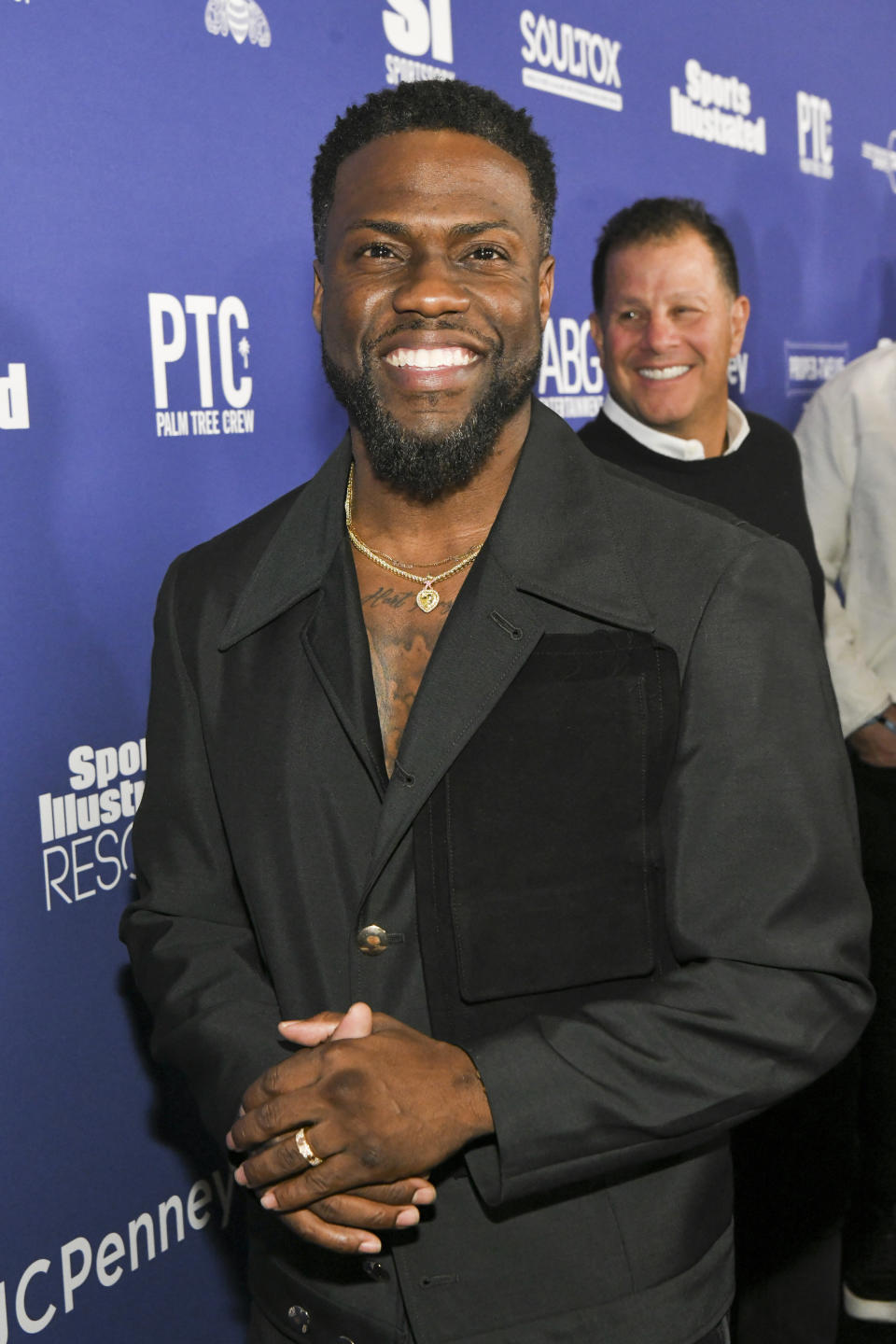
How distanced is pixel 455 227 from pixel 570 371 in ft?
6.50

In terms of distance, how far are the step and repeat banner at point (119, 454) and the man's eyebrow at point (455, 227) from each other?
0.77 m

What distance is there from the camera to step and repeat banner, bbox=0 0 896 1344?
7.50ft

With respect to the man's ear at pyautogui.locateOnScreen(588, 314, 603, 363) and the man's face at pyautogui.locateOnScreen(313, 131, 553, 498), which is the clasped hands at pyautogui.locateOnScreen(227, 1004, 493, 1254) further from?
the man's ear at pyautogui.locateOnScreen(588, 314, 603, 363)

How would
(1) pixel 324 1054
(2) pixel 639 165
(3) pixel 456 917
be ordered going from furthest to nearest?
(2) pixel 639 165
(3) pixel 456 917
(1) pixel 324 1054

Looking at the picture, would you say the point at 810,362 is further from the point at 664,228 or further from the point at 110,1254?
the point at 110,1254

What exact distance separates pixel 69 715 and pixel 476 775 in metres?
1.06

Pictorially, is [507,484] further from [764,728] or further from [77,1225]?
[77,1225]

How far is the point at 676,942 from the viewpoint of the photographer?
4.99 feet

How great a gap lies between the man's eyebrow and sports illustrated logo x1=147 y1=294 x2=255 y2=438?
848 mm

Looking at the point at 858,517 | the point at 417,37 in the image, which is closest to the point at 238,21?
the point at 417,37

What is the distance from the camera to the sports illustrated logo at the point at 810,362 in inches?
182

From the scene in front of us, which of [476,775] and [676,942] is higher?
[476,775]

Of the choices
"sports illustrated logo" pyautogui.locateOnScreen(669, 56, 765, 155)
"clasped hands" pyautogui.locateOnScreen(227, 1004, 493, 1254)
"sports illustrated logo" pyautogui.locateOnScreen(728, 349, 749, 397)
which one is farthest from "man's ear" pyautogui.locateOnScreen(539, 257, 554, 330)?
"sports illustrated logo" pyautogui.locateOnScreen(728, 349, 749, 397)

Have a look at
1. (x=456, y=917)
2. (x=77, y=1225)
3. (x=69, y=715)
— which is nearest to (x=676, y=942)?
(x=456, y=917)
